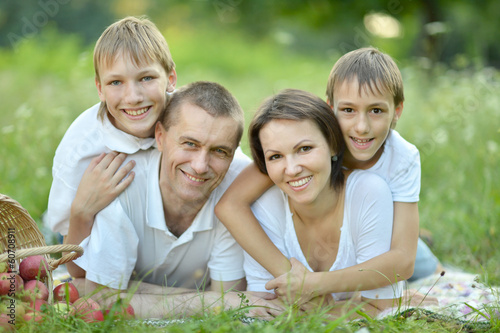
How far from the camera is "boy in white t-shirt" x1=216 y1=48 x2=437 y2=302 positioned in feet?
10.1

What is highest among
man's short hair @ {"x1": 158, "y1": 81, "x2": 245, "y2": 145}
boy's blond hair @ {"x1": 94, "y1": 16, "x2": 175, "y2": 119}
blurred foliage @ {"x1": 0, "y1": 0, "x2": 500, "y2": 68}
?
blurred foliage @ {"x1": 0, "y1": 0, "x2": 500, "y2": 68}

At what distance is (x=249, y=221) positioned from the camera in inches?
129

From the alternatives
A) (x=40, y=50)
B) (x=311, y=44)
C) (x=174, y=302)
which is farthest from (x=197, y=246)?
(x=311, y=44)

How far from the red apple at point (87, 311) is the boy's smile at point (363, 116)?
1.62 meters

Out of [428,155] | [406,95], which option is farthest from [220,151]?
[406,95]

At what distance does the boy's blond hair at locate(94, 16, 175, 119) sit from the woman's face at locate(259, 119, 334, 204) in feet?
2.81

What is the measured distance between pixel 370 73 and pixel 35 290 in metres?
2.07

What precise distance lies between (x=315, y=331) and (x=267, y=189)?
1210 millimetres

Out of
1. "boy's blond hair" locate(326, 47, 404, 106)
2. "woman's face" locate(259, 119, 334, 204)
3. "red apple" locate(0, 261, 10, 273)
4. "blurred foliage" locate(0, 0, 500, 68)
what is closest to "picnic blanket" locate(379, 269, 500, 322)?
"woman's face" locate(259, 119, 334, 204)

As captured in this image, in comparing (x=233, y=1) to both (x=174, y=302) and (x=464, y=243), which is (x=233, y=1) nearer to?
(x=464, y=243)

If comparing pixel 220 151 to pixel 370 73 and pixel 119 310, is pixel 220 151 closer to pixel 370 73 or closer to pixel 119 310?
pixel 370 73

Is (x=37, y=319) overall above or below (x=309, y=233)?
below

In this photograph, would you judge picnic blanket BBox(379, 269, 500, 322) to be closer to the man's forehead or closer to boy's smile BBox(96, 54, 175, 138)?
the man's forehead

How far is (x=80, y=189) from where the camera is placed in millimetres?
3336
